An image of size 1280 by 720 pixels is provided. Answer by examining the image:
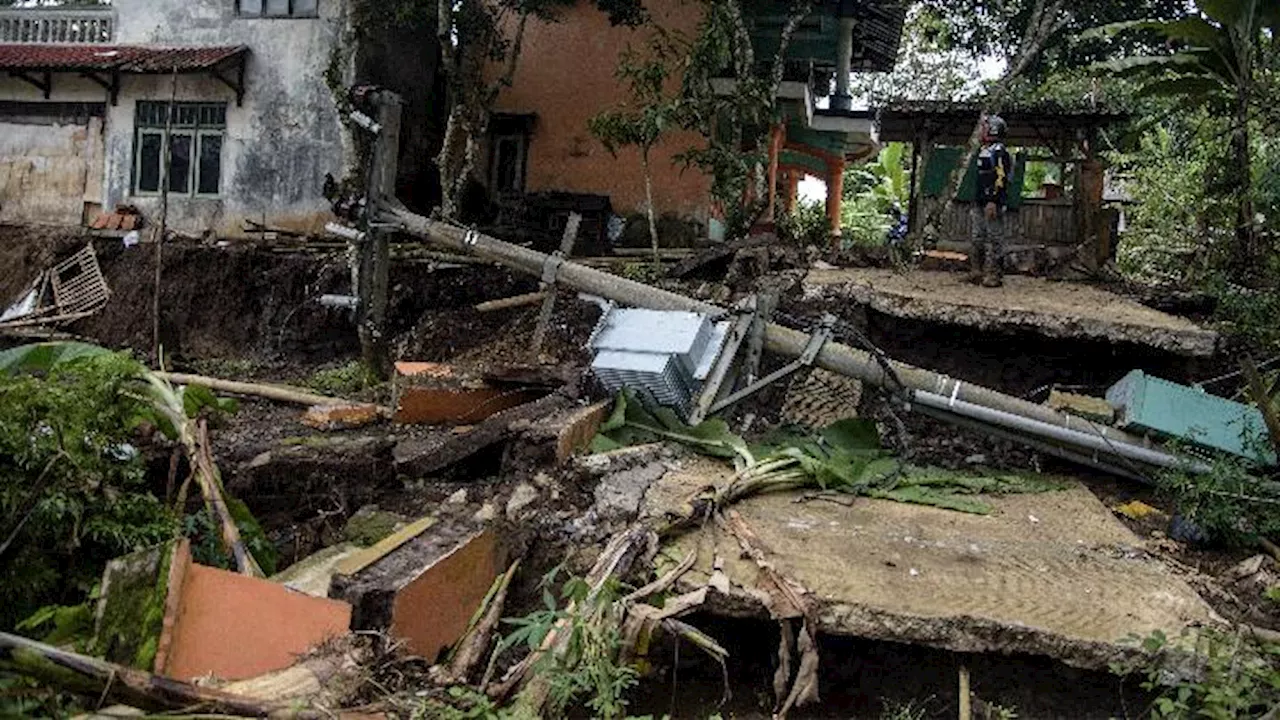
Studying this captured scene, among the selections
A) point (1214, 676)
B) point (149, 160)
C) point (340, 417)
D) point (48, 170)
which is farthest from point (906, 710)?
point (48, 170)

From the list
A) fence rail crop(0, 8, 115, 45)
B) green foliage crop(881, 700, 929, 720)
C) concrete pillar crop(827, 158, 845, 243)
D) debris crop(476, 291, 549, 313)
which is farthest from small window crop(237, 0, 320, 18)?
green foliage crop(881, 700, 929, 720)

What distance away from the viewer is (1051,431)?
7199 mm

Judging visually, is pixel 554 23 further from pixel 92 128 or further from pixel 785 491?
pixel 785 491

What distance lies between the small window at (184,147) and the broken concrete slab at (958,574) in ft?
41.9

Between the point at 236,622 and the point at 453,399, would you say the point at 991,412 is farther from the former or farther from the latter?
the point at 236,622

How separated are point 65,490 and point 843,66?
1400 centimetres

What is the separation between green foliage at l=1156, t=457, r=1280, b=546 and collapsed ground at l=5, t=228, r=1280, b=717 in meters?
0.16

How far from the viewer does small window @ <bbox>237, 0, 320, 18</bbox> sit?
52.2 ft

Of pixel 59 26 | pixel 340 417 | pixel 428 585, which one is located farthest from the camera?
pixel 59 26

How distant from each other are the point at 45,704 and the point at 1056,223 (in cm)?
1387

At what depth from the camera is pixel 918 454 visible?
793cm

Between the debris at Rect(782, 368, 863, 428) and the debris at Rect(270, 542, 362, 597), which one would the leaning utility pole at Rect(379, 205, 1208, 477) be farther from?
the debris at Rect(270, 542, 362, 597)

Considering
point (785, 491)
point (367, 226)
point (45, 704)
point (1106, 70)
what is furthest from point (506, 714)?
point (1106, 70)

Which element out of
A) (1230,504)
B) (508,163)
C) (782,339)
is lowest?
(1230,504)
